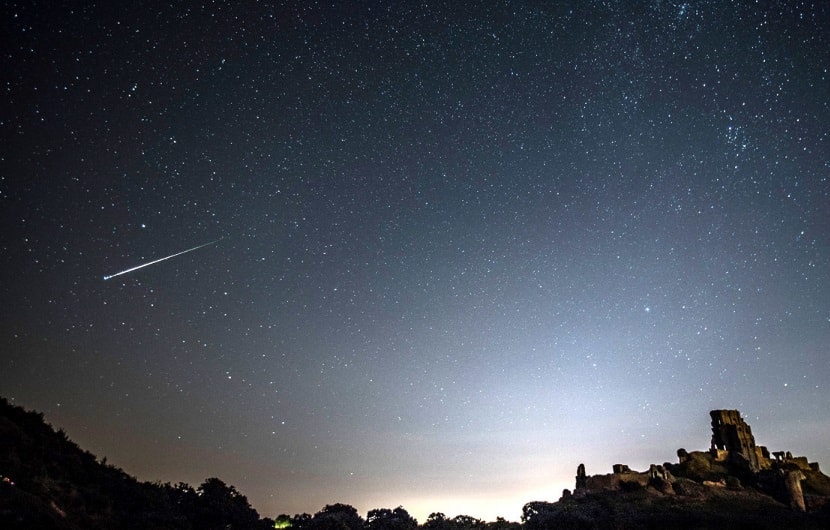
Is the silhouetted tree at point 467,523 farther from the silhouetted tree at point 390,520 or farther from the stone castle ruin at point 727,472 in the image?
the stone castle ruin at point 727,472

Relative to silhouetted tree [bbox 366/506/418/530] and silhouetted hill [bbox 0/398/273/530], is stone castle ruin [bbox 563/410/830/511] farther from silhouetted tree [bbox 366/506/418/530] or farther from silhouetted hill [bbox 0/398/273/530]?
silhouetted hill [bbox 0/398/273/530]

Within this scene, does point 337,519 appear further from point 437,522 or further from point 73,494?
point 73,494

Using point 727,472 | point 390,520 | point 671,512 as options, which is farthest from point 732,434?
point 390,520

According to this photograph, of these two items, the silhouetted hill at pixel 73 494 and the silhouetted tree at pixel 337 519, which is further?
the silhouetted tree at pixel 337 519

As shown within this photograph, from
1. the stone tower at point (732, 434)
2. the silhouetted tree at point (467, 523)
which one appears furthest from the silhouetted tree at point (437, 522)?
the stone tower at point (732, 434)

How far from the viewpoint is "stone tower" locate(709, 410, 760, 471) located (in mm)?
70188

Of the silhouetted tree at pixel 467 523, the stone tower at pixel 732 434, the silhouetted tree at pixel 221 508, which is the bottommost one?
the silhouetted tree at pixel 467 523

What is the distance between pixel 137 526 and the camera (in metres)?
23.1

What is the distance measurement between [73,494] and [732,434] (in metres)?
84.9

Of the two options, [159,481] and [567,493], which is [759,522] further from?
[159,481]

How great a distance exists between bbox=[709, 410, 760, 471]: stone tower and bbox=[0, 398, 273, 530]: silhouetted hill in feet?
229

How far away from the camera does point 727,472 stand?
59375 millimetres

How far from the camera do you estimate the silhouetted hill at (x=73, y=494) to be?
1605 cm

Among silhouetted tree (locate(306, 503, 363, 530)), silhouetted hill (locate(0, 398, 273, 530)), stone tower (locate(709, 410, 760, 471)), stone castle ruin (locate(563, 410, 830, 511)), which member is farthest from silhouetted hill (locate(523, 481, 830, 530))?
stone tower (locate(709, 410, 760, 471))
